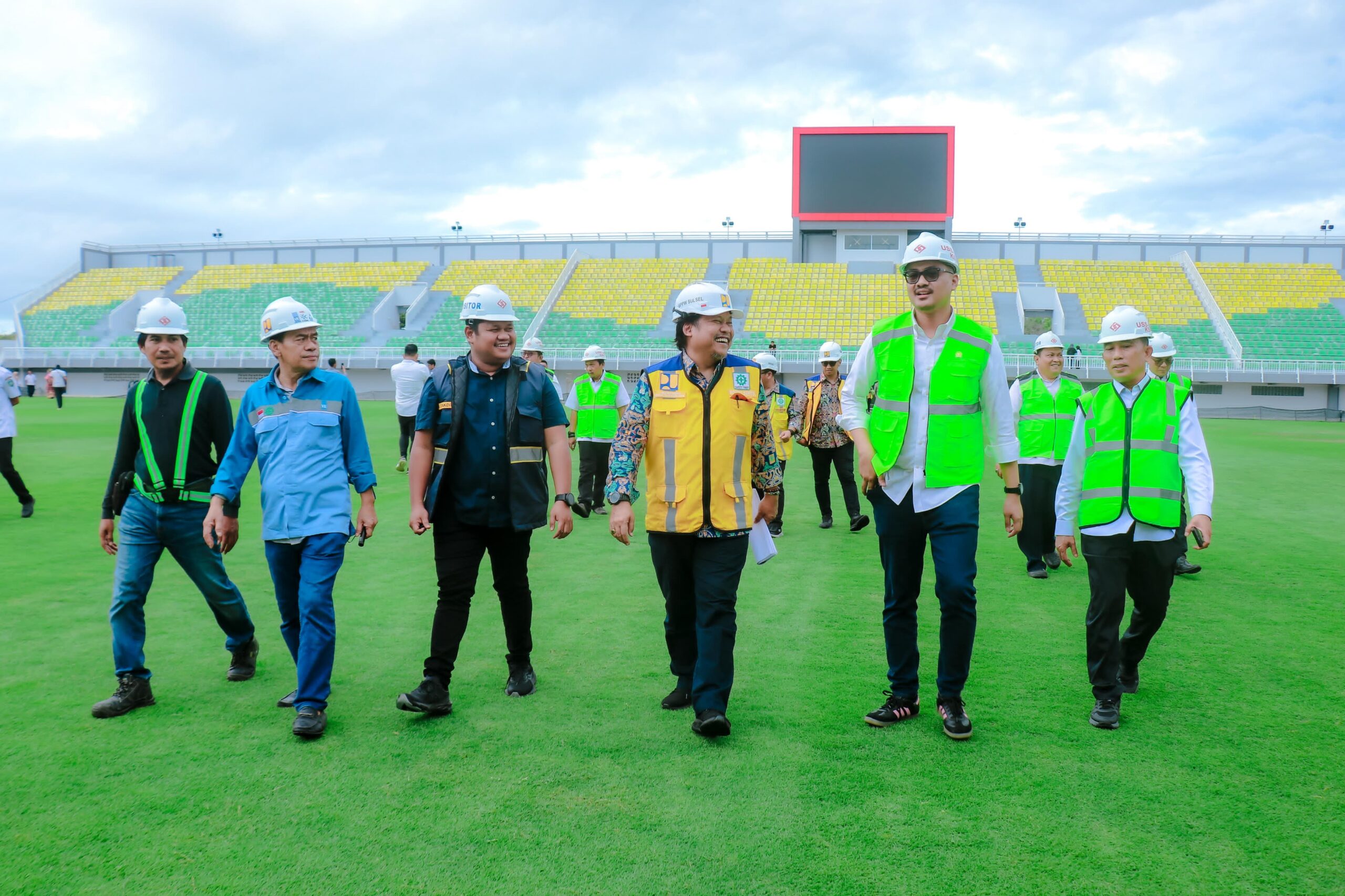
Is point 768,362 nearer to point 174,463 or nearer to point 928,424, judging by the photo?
point 928,424

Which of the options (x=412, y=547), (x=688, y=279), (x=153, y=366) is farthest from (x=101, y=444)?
(x=688, y=279)

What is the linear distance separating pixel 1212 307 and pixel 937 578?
137 feet

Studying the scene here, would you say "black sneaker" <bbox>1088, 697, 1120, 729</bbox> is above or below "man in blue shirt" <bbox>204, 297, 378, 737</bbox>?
below

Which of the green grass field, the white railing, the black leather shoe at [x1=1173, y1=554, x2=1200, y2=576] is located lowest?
the black leather shoe at [x1=1173, y1=554, x2=1200, y2=576]

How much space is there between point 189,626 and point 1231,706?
5835 mm

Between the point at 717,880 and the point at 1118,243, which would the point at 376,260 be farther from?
the point at 717,880

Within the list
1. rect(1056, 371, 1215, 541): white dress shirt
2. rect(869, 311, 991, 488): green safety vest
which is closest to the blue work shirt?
rect(869, 311, 991, 488): green safety vest

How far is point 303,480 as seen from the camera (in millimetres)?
4141

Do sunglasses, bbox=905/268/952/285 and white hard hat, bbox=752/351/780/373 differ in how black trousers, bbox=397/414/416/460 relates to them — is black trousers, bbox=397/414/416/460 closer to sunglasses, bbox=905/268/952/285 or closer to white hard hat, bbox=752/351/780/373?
white hard hat, bbox=752/351/780/373

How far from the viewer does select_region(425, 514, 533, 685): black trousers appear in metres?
4.32

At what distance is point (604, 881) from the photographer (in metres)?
2.81

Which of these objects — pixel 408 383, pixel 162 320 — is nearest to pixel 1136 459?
pixel 162 320

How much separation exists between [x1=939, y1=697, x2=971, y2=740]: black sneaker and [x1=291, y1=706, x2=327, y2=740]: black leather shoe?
272 centimetres

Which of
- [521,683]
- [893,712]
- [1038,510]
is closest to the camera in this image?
[893,712]
